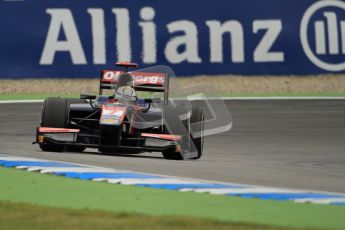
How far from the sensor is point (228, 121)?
62.9ft

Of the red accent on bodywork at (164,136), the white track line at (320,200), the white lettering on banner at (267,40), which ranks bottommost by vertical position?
the white track line at (320,200)

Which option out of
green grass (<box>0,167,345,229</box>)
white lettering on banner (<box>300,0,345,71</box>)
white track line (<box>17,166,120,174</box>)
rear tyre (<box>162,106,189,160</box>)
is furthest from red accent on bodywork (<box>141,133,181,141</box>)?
white lettering on banner (<box>300,0,345,71</box>)

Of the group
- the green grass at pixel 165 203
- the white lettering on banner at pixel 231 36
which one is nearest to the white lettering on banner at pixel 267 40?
the white lettering on banner at pixel 231 36

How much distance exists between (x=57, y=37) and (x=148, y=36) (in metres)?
2.06

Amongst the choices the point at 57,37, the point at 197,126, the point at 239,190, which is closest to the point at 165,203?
the point at 239,190

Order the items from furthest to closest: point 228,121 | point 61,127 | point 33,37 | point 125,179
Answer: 1. point 33,37
2. point 228,121
3. point 61,127
4. point 125,179

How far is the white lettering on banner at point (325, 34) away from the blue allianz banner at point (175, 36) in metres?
0.02

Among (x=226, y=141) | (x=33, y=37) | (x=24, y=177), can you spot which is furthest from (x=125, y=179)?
(x=33, y=37)

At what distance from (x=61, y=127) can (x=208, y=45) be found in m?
10.8

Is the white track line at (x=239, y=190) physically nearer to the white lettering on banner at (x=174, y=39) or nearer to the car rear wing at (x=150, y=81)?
the car rear wing at (x=150, y=81)

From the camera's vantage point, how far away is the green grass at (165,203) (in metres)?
8.43

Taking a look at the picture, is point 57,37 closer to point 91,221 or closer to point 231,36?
point 231,36

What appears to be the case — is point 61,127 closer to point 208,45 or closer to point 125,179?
point 125,179

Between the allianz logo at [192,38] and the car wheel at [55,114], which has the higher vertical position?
the allianz logo at [192,38]
